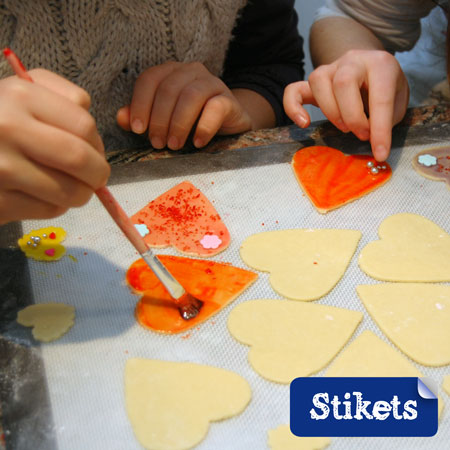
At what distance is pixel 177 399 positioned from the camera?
386 millimetres

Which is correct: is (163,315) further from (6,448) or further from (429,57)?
(429,57)

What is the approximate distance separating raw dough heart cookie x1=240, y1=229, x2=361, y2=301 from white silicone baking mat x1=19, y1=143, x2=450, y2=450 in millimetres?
10

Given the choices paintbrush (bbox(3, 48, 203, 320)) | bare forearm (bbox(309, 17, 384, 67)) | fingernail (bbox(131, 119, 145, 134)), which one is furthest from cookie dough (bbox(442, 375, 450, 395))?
bare forearm (bbox(309, 17, 384, 67))

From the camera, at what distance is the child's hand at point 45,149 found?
31cm

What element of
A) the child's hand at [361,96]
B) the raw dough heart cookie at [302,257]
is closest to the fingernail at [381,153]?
the child's hand at [361,96]

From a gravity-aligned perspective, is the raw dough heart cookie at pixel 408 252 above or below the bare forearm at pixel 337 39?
below

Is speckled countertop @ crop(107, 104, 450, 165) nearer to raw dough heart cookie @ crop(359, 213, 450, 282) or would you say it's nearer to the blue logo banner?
raw dough heart cookie @ crop(359, 213, 450, 282)

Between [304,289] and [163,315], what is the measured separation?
0.14 meters

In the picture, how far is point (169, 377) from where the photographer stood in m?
0.40

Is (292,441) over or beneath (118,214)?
beneath

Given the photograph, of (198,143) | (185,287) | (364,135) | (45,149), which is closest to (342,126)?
(364,135)

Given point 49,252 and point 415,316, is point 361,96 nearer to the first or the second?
point 415,316

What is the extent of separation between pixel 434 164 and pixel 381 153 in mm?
67

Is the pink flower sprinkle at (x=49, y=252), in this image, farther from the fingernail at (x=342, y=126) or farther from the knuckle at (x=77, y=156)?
the fingernail at (x=342, y=126)
